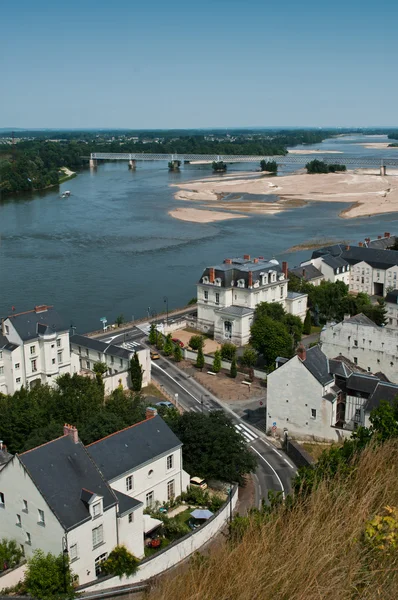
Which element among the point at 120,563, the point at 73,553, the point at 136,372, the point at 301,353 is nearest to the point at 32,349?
the point at 136,372

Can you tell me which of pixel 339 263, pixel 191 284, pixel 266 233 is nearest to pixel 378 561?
pixel 339 263

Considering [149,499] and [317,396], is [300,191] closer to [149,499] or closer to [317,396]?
[317,396]

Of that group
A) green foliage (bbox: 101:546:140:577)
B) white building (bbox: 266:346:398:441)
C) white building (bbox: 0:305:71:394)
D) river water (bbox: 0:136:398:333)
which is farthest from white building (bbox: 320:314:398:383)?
river water (bbox: 0:136:398:333)

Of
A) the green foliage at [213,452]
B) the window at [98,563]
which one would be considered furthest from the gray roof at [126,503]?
the green foliage at [213,452]

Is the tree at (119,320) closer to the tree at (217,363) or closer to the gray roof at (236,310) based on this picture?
the gray roof at (236,310)

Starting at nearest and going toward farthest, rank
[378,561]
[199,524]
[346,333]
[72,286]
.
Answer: [378,561] → [199,524] → [346,333] → [72,286]

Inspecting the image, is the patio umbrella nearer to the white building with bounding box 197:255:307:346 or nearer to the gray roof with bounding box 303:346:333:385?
the gray roof with bounding box 303:346:333:385

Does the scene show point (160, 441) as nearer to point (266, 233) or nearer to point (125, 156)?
point (266, 233)
